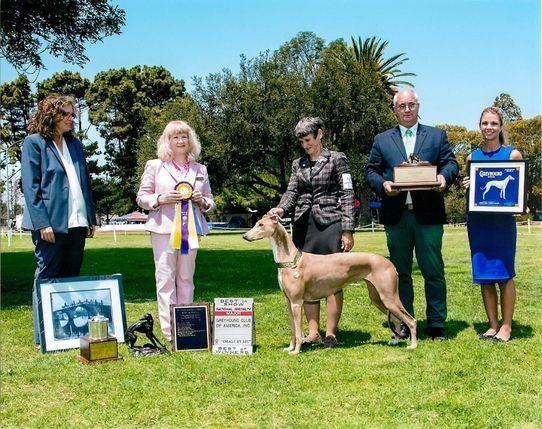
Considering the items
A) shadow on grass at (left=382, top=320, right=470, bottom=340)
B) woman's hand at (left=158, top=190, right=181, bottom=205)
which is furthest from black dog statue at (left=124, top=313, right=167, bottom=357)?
shadow on grass at (left=382, top=320, right=470, bottom=340)

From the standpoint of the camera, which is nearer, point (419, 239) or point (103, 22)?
point (419, 239)

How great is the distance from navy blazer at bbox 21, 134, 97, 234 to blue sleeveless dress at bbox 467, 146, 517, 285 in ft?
13.0

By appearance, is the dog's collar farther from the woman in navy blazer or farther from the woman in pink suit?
the woman in navy blazer

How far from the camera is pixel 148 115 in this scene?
4747cm

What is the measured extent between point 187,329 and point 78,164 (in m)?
1.92

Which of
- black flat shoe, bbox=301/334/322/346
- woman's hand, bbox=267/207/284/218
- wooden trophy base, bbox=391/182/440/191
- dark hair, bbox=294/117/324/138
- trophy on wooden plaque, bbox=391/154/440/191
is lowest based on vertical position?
black flat shoe, bbox=301/334/322/346

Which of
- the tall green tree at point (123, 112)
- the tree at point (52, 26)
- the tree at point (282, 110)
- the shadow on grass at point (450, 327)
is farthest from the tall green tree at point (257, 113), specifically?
the shadow on grass at point (450, 327)

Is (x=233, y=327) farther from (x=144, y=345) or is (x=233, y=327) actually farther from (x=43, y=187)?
(x=43, y=187)

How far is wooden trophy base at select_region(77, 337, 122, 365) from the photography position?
4.93m

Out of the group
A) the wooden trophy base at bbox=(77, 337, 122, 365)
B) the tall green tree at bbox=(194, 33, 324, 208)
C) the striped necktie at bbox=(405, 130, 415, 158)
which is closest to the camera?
the wooden trophy base at bbox=(77, 337, 122, 365)

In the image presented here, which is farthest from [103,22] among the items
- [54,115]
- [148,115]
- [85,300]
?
[148,115]

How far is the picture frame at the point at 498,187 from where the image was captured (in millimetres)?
5309

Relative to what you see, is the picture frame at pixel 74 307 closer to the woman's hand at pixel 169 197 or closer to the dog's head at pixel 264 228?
the woman's hand at pixel 169 197

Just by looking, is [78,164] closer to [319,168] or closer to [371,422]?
[319,168]
